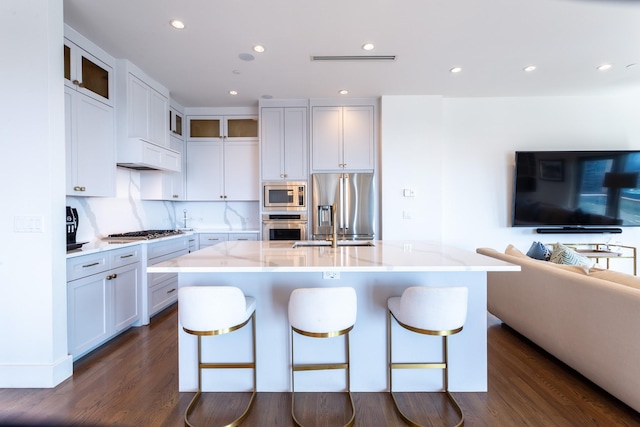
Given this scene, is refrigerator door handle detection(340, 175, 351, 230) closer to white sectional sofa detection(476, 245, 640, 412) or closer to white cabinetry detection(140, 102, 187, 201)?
white sectional sofa detection(476, 245, 640, 412)

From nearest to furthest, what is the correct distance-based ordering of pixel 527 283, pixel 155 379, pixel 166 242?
pixel 155 379 < pixel 527 283 < pixel 166 242

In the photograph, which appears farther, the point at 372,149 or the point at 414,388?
the point at 372,149

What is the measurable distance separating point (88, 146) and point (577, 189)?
5.82 m

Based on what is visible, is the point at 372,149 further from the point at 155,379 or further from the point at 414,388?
the point at 155,379

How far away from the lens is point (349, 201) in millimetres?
3865

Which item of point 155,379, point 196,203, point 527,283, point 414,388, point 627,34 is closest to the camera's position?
point 414,388

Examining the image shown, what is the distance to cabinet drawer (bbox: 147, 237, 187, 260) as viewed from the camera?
293 centimetres

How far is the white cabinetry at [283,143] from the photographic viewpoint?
Result: 12.9 ft

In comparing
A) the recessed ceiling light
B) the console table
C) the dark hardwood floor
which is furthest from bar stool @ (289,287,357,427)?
the console table

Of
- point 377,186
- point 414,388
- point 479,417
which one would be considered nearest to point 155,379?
point 414,388

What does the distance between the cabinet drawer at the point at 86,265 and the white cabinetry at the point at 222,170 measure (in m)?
1.98

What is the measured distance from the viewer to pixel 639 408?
1515mm

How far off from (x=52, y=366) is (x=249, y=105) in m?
3.57

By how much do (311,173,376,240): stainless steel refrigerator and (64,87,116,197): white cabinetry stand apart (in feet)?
7.63
